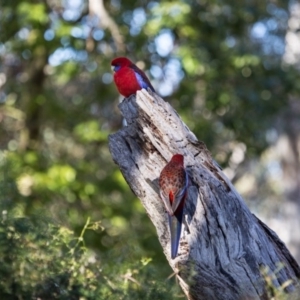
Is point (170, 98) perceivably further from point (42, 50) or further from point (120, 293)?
point (120, 293)

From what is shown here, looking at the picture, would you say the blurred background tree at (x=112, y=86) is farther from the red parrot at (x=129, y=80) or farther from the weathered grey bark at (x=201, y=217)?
the weathered grey bark at (x=201, y=217)

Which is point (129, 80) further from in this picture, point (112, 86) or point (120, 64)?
point (112, 86)

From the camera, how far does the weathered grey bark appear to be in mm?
4047

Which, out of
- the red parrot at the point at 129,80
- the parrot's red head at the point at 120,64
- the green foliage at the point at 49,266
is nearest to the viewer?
the green foliage at the point at 49,266

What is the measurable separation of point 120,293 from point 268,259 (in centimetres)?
111

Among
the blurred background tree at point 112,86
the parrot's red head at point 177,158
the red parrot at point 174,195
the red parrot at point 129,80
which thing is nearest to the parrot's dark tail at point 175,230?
the red parrot at point 174,195

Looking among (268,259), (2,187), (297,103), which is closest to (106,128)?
(2,187)

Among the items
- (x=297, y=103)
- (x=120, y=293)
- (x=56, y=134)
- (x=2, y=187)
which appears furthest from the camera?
(x=297, y=103)

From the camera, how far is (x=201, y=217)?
4.24 m

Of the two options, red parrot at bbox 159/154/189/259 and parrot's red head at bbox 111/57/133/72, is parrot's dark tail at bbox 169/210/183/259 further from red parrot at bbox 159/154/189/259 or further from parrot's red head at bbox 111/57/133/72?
parrot's red head at bbox 111/57/133/72

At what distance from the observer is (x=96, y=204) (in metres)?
10.1

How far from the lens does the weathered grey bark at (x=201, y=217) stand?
4.05m

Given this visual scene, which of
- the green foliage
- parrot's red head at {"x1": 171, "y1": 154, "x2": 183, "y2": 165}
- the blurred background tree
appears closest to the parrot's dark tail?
parrot's red head at {"x1": 171, "y1": 154, "x2": 183, "y2": 165}

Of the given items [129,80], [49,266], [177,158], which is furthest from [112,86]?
[177,158]
